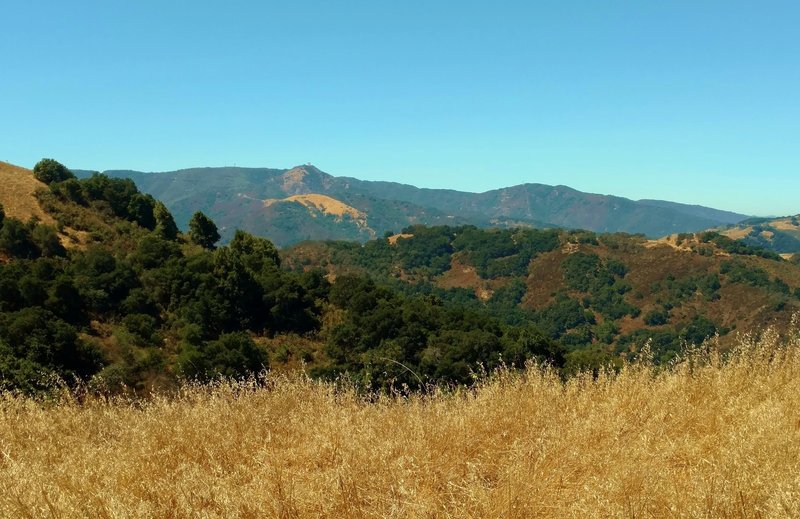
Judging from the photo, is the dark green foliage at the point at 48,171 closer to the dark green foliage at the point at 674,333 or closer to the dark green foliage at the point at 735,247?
the dark green foliage at the point at 674,333

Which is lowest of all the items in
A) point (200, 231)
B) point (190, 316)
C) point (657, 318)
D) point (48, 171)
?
point (657, 318)

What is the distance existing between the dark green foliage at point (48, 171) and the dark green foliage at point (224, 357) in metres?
35.4

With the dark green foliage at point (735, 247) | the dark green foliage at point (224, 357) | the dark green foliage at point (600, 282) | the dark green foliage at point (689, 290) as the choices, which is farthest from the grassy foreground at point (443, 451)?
the dark green foliage at point (735, 247)

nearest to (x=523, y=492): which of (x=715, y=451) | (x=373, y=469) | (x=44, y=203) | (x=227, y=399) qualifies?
(x=373, y=469)

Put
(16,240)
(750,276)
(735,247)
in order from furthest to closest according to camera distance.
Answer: (735,247) → (750,276) → (16,240)

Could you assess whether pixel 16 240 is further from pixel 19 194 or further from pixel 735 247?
pixel 735 247

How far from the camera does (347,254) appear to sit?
183375 mm

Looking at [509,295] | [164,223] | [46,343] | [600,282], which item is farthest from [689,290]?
[46,343]

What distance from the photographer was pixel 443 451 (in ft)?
15.6

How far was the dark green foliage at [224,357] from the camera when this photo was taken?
3033 cm

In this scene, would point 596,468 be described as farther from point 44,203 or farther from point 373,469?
point 44,203

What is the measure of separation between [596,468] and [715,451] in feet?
3.53

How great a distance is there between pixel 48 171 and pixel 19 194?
27.4 feet

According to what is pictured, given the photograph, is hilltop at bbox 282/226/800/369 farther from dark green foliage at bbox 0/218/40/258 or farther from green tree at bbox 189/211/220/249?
dark green foliage at bbox 0/218/40/258
